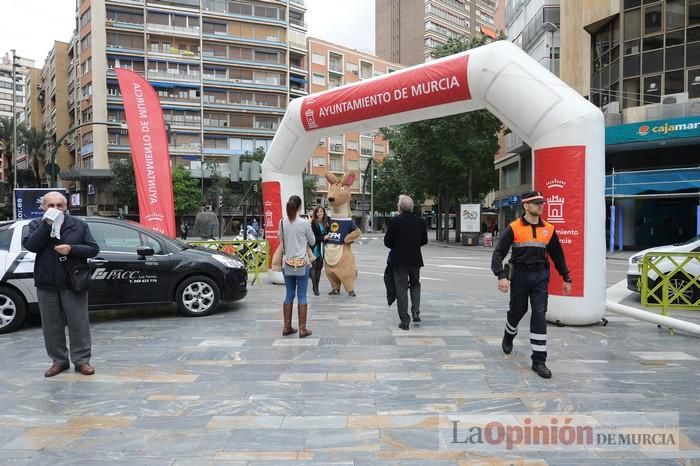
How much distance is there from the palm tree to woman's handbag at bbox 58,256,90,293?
65707 mm

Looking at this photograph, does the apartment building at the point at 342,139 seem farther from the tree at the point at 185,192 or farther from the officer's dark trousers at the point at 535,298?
the officer's dark trousers at the point at 535,298

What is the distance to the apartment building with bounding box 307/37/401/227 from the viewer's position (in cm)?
6350

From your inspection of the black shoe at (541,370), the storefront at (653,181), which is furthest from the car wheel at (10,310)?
the storefront at (653,181)

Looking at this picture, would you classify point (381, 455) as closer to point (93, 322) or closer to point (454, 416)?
point (454, 416)

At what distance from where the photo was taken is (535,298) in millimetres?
5277

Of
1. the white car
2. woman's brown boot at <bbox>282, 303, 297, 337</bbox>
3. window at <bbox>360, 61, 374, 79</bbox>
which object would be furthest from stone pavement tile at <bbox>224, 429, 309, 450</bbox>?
window at <bbox>360, 61, 374, 79</bbox>

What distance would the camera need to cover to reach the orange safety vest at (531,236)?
5305mm

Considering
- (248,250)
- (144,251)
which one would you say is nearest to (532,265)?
(144,251)

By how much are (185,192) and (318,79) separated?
23.7 m

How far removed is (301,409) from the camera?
4258mm

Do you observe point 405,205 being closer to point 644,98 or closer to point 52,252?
point 52,252

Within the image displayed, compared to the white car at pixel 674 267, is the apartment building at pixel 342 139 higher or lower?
higher

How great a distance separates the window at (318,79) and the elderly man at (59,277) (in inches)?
2389

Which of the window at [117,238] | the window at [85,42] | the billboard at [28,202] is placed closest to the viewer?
the window at [117,238]
